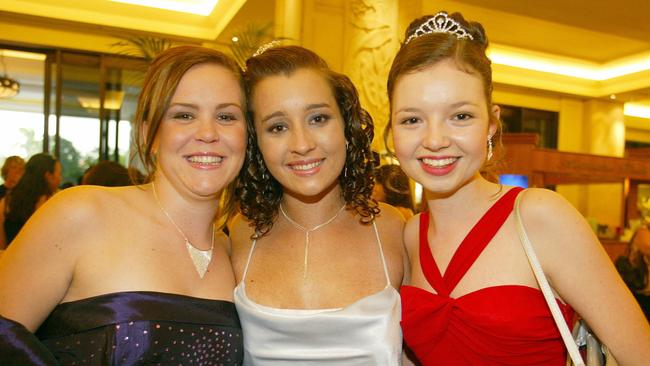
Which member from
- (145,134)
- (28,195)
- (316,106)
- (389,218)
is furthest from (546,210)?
(28,195)

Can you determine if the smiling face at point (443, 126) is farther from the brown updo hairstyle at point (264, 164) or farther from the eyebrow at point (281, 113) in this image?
the brown updo hairstyle at point (264, 164)

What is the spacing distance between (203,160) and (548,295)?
1.25m

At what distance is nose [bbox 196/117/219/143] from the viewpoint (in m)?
1.99

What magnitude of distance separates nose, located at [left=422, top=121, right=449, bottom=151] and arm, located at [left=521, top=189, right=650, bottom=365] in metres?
0.37

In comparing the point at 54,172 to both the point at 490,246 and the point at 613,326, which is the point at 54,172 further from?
the point at 613,326

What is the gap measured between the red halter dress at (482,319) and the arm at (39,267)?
3.79 ft

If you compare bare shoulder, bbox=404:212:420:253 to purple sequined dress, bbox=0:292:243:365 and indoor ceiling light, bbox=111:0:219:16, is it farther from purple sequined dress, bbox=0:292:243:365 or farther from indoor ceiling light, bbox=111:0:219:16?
indoor ceiling light, bbox=111:0:219:16

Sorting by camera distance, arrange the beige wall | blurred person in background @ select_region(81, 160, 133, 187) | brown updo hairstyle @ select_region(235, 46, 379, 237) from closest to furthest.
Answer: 1. brown updo hairstyle @ select_region(235, 46, 379, 237)
2. blurred person in background @ select_region(81, 160, 133, 187)
3. the beige wall

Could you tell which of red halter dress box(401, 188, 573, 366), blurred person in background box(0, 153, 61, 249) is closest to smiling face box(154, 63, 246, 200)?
red halter dress box(401, 188, 573, 366)

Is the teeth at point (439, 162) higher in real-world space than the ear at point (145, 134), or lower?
lower

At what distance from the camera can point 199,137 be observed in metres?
1.99

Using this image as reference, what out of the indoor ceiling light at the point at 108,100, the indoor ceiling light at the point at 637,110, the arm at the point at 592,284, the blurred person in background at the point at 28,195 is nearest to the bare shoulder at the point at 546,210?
the arm at the point at 592,284

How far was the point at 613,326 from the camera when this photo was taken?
1.61m

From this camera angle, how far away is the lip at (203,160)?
6.65ft
